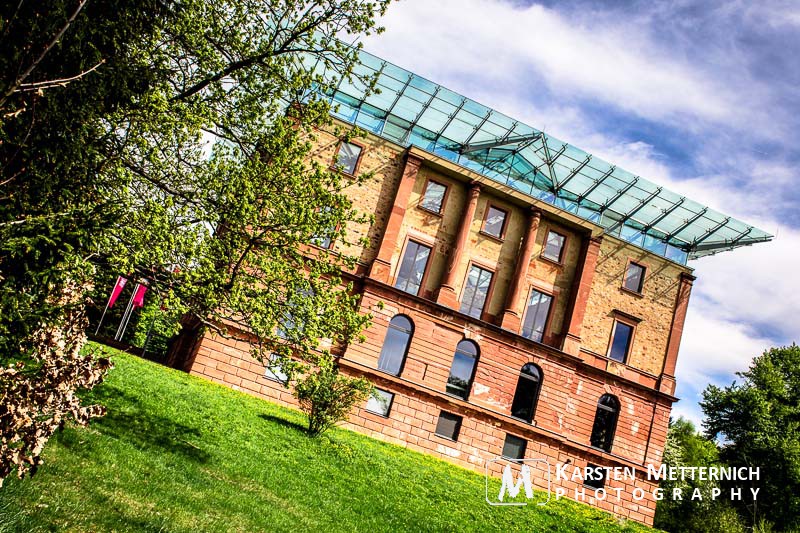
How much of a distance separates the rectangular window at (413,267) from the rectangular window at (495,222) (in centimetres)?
365

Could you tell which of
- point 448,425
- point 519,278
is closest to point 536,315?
point 519,278

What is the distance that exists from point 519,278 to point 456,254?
366 centimetres

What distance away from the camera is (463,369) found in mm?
25031

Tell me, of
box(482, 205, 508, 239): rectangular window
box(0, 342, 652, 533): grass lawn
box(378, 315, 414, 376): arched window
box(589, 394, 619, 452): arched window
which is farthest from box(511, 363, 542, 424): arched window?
box(482, 205, 508, 239): rectangular window

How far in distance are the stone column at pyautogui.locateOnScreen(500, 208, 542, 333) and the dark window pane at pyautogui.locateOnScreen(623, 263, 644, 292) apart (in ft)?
21.1

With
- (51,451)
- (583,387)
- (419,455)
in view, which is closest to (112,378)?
(51,451)

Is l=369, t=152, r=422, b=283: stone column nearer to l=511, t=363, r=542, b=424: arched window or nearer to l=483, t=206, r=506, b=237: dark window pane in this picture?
l=483, t=206, r=506, b=237: dark window pane

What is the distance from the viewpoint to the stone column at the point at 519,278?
26.1 meters

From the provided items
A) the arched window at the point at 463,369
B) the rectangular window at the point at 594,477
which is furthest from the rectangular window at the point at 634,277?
the arched window at the point at 463,369

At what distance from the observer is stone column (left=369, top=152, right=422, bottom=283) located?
81.1 ft

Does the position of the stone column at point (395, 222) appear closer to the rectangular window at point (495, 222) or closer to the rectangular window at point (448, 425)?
the rectangular window at point (495, 222)

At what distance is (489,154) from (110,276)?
22540mm

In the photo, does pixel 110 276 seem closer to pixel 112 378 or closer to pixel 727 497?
pixel 112 378

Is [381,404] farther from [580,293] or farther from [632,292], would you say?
[632,292]
